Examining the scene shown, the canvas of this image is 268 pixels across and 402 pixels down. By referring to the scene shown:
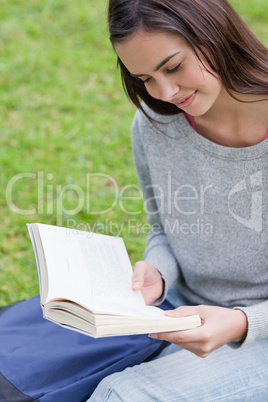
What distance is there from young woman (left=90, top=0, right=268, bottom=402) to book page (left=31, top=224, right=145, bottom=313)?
2.8 inches

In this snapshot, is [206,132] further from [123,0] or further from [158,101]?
[123,0]

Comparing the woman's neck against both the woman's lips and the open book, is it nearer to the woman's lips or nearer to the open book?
the woman's lips

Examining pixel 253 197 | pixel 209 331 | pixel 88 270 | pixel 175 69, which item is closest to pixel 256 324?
pixel 209 331

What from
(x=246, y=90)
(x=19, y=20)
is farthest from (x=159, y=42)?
(x=19, y=20)

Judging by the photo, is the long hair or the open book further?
the long hair

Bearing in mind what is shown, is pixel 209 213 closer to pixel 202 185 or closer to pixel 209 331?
pixel 202 185

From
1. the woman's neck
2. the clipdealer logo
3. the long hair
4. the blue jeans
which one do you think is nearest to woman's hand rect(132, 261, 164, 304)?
the blue jeans

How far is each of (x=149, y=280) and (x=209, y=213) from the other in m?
0.27

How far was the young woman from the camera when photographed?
130 centimetres

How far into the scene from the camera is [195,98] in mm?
1385

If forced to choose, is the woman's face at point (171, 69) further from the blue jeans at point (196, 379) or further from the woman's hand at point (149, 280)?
the blue jeans at point (196, 379)

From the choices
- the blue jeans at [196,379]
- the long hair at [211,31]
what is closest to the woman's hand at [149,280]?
the blue jeans at [196,379]

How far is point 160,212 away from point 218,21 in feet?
2.17

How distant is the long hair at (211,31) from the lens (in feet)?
4.16
